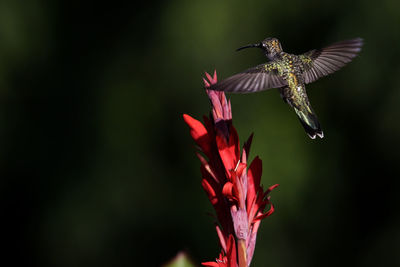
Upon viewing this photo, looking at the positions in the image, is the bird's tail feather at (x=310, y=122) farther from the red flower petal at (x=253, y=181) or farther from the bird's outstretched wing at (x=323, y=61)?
the red flower petal at (x=253, y=181)

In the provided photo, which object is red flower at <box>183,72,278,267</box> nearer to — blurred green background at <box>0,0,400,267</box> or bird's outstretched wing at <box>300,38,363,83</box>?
bird's outstretched wing at <box>300,38,363,83</box>

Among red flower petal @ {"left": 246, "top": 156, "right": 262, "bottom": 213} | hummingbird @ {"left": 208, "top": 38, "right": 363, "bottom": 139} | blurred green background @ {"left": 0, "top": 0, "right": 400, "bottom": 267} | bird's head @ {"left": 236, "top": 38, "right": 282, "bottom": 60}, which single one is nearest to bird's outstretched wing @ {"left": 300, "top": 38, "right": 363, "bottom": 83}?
hummingbird @ {"left": 208, "top": 38, "right": 363, "bottom": 139}

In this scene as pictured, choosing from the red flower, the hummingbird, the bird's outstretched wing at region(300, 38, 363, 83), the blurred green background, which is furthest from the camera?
the blurred green background

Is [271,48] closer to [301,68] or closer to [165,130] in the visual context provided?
[301,68]

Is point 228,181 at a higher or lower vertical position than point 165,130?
higher

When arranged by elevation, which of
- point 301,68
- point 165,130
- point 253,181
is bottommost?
point 165,130

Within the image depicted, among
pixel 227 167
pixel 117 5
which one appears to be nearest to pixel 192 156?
pixel 117 5

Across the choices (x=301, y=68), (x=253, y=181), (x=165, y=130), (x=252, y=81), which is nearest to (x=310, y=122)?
(x=301, y=68)
